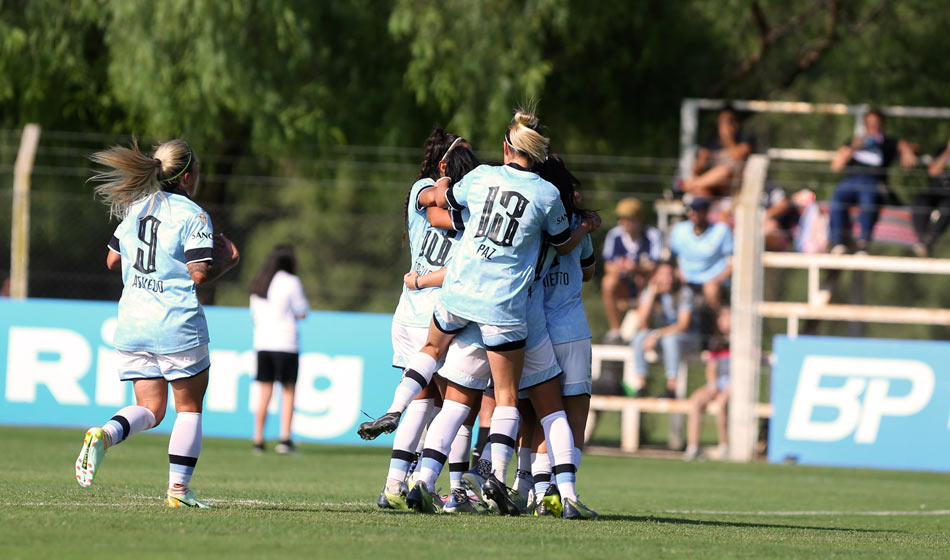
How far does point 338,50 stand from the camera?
18656mm

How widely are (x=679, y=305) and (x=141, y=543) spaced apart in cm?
1059

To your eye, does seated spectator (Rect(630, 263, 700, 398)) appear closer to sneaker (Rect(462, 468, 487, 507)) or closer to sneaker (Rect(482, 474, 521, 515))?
sneaker (Rect(462, 468, 487, 507))

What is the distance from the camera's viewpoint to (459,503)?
7391mm

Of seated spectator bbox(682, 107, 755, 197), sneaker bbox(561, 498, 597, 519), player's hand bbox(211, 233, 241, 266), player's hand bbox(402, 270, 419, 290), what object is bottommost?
sneaker bbox(561, 498, 597, 519)

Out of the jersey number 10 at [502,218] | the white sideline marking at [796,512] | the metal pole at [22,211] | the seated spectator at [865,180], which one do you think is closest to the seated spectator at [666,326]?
the seated spectator at [865,180]

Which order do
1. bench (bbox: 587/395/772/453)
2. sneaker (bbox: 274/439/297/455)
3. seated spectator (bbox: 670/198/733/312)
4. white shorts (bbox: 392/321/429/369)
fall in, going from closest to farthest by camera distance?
white shorts (bbox: 392/321/429/369), sneaker (bbox: 274/439/297/455), bench (bbox: 587/395/772/453), seated spectator (bbox: 670/198/733/312)

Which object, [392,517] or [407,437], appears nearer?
[392,517]

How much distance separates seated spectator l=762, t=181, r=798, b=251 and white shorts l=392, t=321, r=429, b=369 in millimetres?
8919

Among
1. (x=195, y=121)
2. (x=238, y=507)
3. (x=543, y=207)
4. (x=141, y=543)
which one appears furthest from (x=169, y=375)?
(x=195, y=121)

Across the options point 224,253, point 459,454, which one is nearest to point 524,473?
point 459,454

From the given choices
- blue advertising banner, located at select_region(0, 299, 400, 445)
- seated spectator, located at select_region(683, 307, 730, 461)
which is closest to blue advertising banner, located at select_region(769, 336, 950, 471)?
seated spectator, located at select_region(683, 307, 730, 461)

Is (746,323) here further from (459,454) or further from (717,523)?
(459,454)

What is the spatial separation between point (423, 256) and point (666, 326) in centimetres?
824

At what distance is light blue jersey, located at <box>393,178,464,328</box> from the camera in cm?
769
